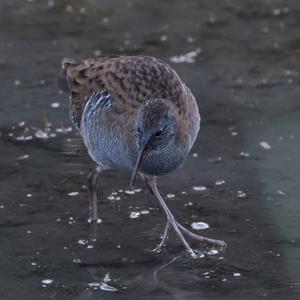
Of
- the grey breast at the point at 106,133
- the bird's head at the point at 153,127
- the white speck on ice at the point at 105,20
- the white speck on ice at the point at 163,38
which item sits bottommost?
the white speck on ice at the point at 163,38

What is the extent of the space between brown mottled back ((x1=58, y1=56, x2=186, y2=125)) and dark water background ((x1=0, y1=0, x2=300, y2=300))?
2.65ft

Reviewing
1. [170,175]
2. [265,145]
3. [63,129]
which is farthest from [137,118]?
[63,129]

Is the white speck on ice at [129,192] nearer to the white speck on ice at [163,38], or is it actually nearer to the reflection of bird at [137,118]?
the reflection of bird at [137,118]

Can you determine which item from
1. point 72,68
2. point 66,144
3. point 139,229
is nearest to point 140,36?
point 66,144

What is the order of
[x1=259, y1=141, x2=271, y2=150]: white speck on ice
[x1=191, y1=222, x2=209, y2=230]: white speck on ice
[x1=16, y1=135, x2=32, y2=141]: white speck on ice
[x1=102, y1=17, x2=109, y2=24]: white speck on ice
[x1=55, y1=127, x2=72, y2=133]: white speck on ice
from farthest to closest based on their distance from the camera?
[x1=102, y1=17, x2=109, y2=24]: white speck on ice
[x1=55, y1=127, x2=72, y2=133]: white speck on ice
[x1=16, y1=135, x2=32, y2=141]: white speck on ice
[x1=259, y1=141, x2=271, y2=150]: white speck on ice
[x1=191, y1=222, x2=209, y2=230]: white speck on ice

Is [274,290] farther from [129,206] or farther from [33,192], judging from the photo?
[33,192]

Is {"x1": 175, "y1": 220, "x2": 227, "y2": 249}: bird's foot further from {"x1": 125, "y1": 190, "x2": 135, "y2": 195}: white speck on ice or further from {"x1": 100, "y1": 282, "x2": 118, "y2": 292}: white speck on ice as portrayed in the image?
{"x1": 100, "y1": 282, "x2": 118, "y2": 292}: white speck on ice

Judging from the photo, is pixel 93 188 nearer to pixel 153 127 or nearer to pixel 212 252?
pixel 212 252

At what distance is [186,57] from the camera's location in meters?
10.5

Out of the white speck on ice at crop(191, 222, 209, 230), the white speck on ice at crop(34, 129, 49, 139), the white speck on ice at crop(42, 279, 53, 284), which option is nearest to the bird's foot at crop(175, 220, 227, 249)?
the white speck on ice at crop(191, 222, 209, 230)

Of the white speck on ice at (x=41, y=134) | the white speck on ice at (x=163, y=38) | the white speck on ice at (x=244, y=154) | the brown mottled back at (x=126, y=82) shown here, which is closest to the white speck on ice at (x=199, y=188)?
the white speck on ice at (x=244, y=154)

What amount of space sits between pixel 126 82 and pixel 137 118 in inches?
22.4

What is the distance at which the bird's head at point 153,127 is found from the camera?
6.15m

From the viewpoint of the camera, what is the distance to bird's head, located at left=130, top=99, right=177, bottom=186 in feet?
20.2
